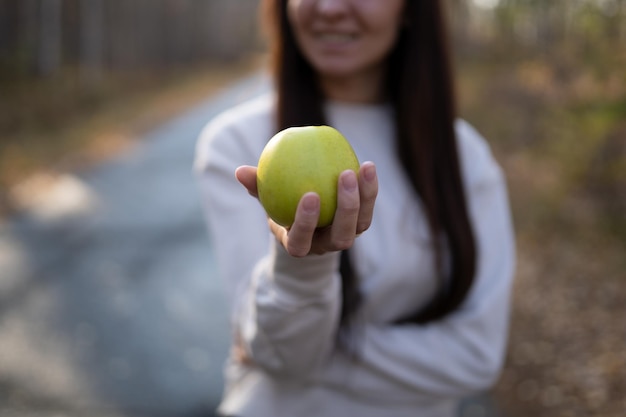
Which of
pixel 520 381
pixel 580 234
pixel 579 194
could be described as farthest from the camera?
pixel 579 194

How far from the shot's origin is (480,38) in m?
15.1

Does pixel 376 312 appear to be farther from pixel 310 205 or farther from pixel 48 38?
pixel 48 38

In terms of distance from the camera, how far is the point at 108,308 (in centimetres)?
543

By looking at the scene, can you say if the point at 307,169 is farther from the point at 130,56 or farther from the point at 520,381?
the point at 130,56

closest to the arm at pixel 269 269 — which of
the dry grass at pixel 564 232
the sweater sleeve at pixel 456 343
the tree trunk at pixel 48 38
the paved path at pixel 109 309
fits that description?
the sweater sleeve at pixel 456 343

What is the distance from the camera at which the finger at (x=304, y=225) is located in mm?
1188

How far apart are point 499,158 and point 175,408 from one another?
302 inches

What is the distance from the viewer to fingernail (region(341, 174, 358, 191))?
1164mm

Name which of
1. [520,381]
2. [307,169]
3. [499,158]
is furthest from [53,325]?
[499,158]

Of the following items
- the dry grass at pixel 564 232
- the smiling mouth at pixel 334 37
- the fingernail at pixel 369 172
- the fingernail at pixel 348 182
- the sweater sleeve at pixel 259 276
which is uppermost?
the fingernail at pixel 369 172

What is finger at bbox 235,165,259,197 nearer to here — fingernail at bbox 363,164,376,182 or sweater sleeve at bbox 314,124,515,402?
fingernail at bbox 363,164,376,182

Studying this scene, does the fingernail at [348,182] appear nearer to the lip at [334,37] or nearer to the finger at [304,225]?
the finger at [304,225]

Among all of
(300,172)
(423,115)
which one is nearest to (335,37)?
(423,115)

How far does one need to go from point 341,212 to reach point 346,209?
A: 12 millimetres
